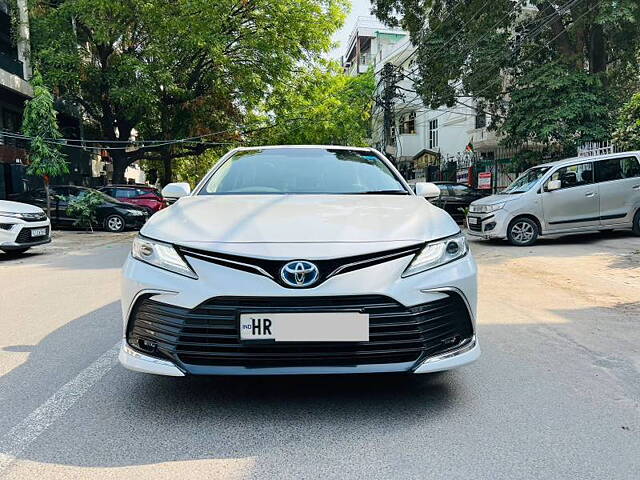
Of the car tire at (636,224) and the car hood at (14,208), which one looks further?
the car tire at (636,224)

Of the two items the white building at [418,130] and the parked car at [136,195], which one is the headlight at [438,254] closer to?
the parked car at [136,195]

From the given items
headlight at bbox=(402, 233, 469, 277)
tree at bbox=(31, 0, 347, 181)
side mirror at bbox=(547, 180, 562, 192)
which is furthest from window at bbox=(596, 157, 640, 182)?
tree at bbox=(31, 0, 347, 181)

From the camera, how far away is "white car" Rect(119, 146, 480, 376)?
8.23 feet

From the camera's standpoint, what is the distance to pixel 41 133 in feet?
55.4

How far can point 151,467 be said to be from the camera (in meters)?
2.28

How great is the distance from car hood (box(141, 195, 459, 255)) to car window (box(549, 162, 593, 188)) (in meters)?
8.42

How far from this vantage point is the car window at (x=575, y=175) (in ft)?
35.0

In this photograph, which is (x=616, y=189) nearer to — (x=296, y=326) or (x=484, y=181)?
(x=484, y=181)

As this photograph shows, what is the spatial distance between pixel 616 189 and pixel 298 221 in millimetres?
9915

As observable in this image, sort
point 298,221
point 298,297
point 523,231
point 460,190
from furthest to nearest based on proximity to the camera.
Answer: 1. point 460,190
2. point 523,231
3. point 298,221
4. point 298,297

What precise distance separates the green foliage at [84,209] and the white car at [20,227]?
7.03 meters

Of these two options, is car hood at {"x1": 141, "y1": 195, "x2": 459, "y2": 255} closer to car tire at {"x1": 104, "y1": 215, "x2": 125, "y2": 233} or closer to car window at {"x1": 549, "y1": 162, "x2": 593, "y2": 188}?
car window at {"x1": 549, "y1": 162, "x2": 593, "y2": 188}

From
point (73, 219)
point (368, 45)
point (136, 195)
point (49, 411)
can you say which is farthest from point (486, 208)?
point (368, 45)

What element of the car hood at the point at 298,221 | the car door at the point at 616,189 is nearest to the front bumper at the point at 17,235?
the car hood at the point at 298,221
